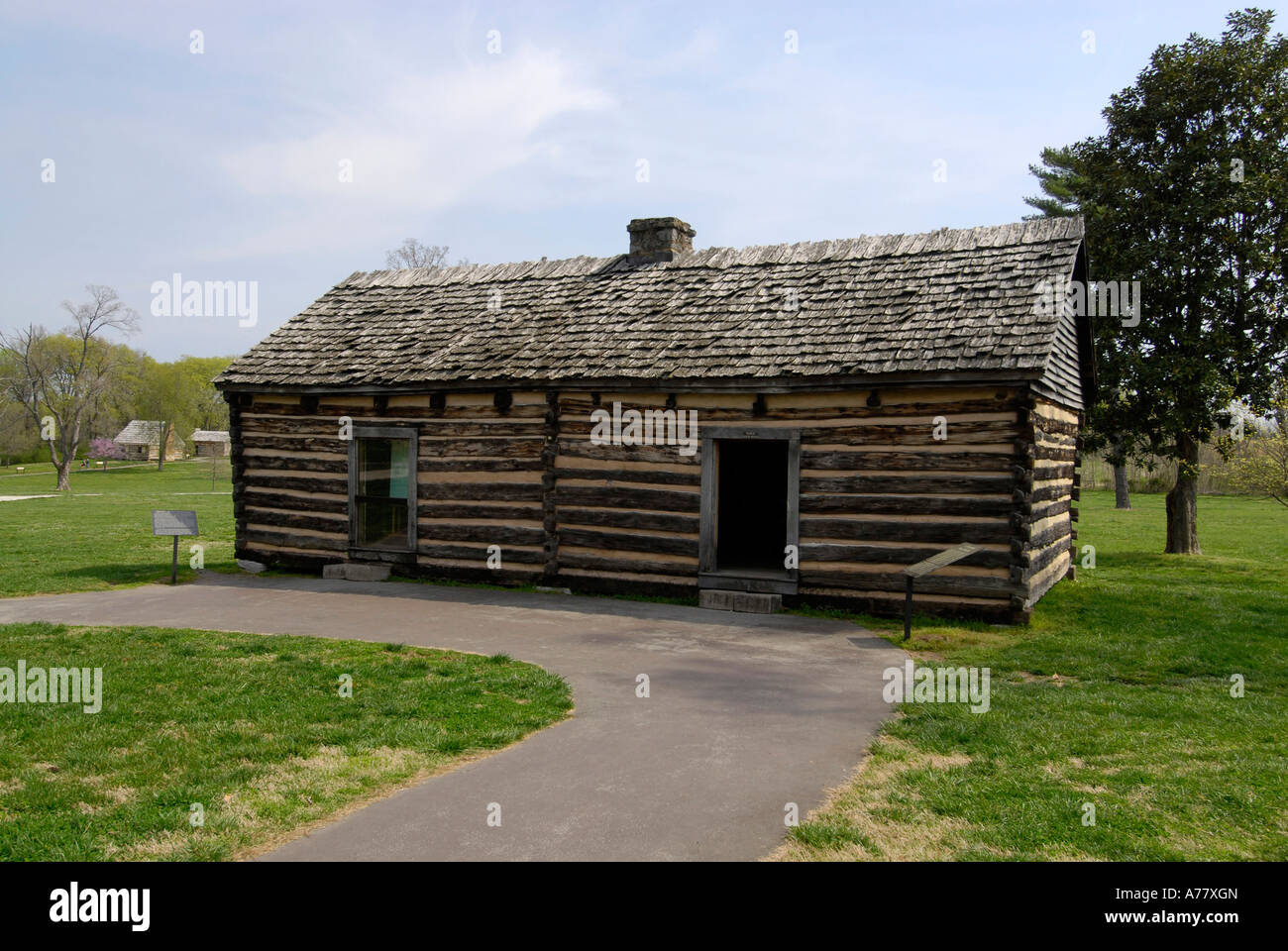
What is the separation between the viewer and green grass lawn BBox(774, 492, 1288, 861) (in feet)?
14.9

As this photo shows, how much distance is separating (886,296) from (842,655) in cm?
559

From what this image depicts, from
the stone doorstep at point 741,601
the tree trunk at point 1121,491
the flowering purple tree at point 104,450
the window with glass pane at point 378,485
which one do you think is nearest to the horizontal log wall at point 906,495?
the stone doorstep at point 741,601

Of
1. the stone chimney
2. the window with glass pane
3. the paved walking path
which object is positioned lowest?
the paved walking path

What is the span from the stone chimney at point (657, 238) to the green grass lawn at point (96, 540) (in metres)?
8.99

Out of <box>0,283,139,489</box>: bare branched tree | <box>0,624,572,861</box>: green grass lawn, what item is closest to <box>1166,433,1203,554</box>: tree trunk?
<box>0,624,572,861</box>: green grass lawn

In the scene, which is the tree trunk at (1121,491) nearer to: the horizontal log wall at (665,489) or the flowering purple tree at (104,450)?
the horizontal log wall at (665,489)

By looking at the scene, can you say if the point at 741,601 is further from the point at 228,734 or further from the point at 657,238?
the point at 657,238

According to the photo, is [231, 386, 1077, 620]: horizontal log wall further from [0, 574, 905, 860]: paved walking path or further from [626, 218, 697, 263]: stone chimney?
[626, 218, 697, 263]: stone chimney

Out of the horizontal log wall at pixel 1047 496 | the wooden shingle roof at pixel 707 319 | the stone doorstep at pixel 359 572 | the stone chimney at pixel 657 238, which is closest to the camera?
the horizontal log wall at pixel 1047 496

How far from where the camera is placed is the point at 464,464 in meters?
13.6

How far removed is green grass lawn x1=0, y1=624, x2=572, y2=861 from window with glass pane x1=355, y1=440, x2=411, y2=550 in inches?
207

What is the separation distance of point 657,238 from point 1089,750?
11.6 m

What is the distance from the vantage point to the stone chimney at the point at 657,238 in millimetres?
15477
